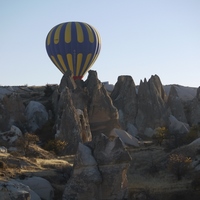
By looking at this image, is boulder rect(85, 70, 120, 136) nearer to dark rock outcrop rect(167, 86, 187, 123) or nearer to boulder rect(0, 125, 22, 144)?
boulder rect(0, 125, 22, 144)

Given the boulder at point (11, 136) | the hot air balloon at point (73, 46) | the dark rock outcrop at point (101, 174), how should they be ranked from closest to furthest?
the dark rock outcrop at point (101, 174), the boulder at point (11, 136), the hot air balloon at point (73, 46)

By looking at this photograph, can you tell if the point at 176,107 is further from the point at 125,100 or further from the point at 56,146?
the point at 56,146

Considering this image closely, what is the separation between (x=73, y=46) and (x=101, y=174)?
106 ft

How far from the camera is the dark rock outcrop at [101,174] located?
19.3 m

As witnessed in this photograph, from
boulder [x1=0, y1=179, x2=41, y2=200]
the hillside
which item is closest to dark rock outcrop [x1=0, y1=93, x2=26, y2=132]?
the hillside

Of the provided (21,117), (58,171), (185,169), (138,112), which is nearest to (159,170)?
(185,169)

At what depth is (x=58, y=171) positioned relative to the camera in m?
23.6

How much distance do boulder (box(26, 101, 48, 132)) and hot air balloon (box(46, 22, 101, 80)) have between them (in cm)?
966

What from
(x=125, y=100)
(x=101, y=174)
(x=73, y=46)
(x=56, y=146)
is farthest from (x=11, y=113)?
(x=101, y=174)

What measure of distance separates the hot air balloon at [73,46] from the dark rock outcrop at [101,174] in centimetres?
3193

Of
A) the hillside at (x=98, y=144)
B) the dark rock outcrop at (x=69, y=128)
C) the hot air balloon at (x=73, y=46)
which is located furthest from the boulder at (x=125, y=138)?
the hot air balloon at (x=73, y=46)

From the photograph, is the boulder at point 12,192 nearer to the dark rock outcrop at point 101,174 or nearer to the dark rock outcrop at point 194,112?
the dark rock outcrop at point 101,174

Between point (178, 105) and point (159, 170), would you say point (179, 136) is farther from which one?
point (178, 105)

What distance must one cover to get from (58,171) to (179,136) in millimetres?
15226
